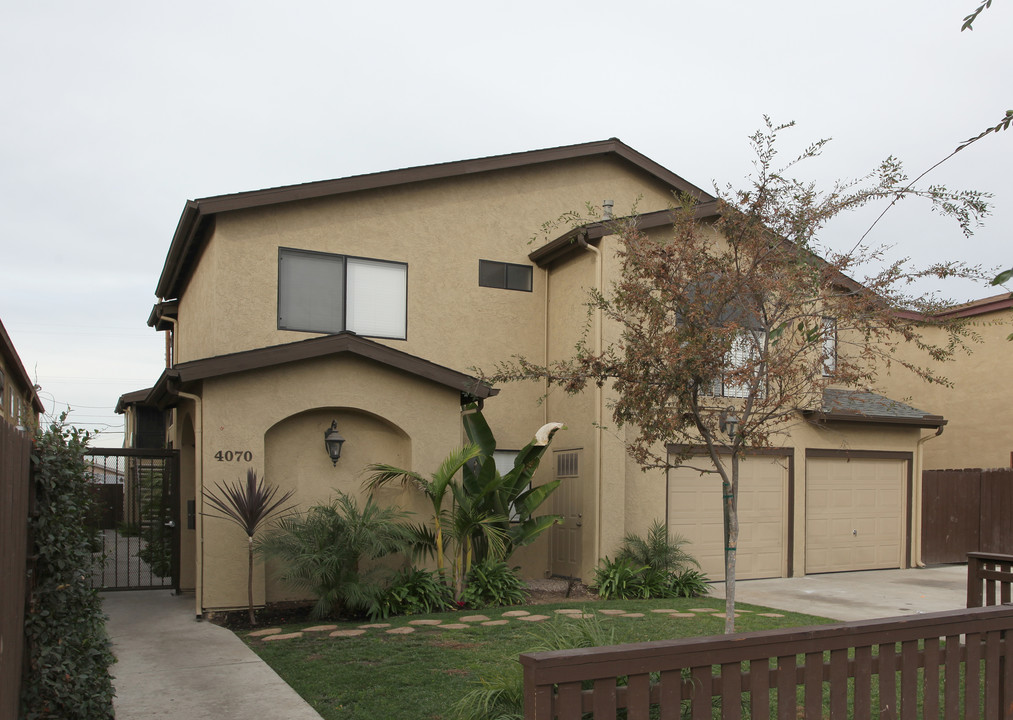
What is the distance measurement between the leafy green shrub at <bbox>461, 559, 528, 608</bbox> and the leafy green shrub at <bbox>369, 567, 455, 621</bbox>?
0.34 meters

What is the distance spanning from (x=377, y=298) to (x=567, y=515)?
191 inches

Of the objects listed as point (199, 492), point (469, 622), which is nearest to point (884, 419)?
point (469, 622)

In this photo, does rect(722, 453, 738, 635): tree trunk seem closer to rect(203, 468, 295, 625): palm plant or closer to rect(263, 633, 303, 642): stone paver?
rect(263, 633, 303, 642): stone paver

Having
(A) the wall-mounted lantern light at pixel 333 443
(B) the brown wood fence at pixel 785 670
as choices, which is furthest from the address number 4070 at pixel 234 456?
(B) the brown wood fence at pixel 785 670

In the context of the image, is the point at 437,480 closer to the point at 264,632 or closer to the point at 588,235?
the point at 264,632

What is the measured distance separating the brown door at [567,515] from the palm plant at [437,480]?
8.62 ft

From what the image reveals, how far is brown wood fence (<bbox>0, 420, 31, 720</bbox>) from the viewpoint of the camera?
4.35 m

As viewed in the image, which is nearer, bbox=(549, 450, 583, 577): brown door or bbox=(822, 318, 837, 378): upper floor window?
bbox=(822, 318, 837, 378): upper floor window

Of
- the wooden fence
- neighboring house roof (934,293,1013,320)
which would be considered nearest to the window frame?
the wooden fence

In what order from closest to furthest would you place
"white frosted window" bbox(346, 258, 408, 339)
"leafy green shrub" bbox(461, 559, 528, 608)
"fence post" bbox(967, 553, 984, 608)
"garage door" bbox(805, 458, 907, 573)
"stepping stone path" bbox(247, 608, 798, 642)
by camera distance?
"fence post" bbox(967, 553, 984, 608) < "stepping stone path" bbox(247, 608, 798, 642) < "leafy green shrub" bbox(461, 559, 528, 608) < "white frosted window" bbox(346, 258, 408, 339) < "garage door" bbox(805, 458, 907, 573)

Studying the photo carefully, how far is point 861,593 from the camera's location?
13891 millimetres

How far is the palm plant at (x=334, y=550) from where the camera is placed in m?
10.9

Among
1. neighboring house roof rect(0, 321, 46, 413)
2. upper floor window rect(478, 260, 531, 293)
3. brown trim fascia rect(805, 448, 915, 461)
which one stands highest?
upper floor window rect(478, 260, 531, 293)

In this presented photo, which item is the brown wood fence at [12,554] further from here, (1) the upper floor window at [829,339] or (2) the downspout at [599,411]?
(2) the downspout at [599,411]
